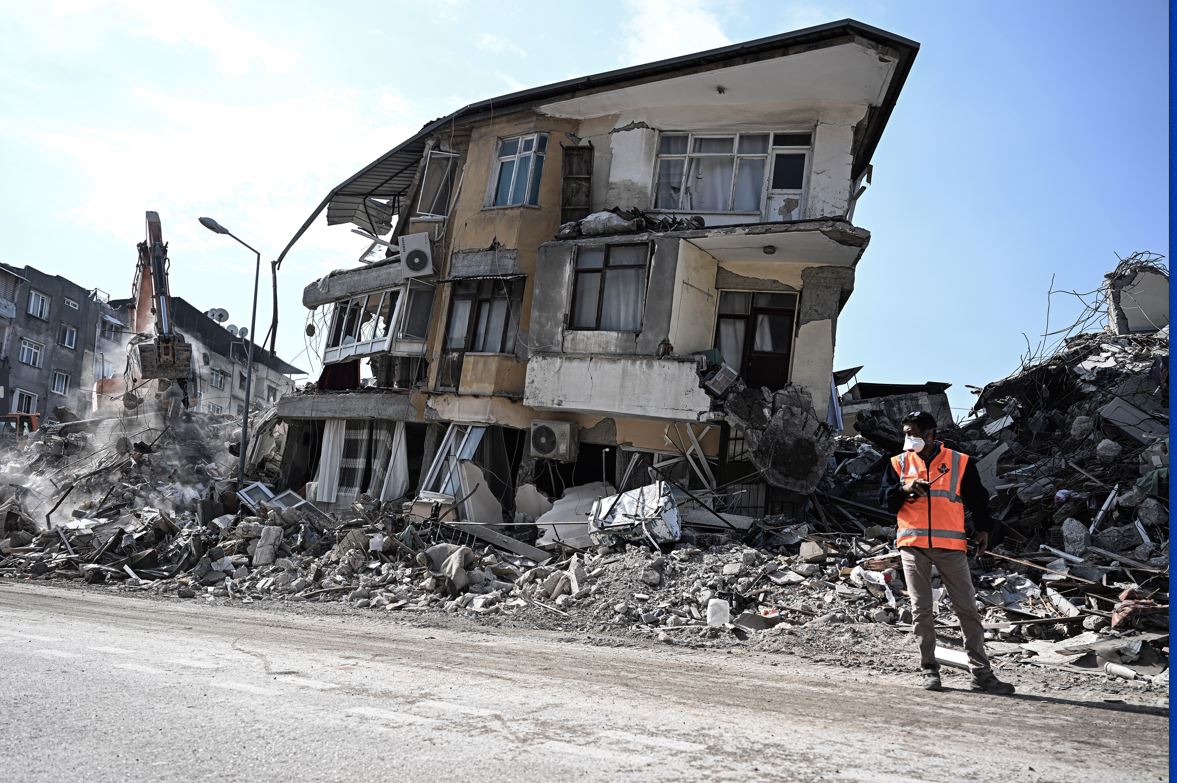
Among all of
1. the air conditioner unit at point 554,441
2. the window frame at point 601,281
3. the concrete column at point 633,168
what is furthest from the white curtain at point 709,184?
the air conditioner unit at point 554,441

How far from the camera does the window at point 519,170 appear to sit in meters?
19.8

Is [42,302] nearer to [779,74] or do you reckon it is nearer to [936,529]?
[779,74]

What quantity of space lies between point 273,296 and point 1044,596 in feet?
63.3

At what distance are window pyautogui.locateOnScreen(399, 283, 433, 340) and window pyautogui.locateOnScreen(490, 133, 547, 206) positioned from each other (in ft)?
8.98

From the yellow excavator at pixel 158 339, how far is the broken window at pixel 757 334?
16.8m

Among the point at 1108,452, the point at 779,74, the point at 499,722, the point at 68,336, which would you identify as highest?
the point at 779,74

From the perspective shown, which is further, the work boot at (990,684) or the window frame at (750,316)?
the window frame at (750,316)

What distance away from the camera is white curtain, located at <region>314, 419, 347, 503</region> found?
73.2 feet

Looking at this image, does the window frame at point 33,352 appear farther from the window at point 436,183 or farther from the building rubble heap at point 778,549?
the window at point 436,183

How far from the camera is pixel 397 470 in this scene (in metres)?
20.9

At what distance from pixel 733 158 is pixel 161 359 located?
58.1 ft

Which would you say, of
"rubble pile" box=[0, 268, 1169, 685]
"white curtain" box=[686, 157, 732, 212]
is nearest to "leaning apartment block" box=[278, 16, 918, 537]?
"white curtain" box=[686, 157, 732, 212]

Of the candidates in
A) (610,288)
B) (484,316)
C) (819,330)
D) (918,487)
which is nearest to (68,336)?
(484,316)

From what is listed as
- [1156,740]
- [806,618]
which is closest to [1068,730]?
[1156,740]
